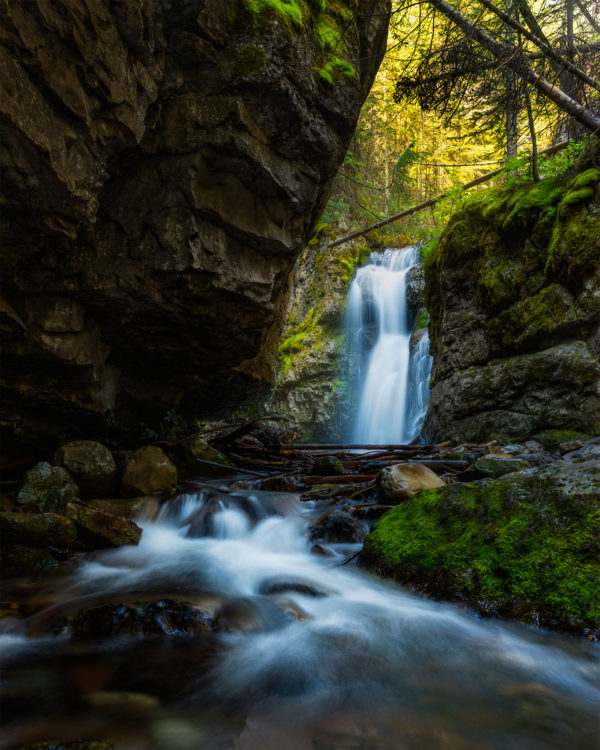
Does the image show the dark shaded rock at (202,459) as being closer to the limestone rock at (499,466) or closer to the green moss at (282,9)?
the limestone rock at (499,466)

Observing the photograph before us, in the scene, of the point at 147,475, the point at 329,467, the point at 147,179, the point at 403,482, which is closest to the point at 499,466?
the point at 403,482

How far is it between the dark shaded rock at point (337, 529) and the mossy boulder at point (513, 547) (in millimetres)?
1048

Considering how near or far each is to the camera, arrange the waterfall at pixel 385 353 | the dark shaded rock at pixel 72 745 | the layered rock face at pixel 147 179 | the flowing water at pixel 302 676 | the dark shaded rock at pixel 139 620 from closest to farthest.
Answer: the dark shaded rock at pixel 72 745 → the flowing water at pixel 302 676 → the dark shaded rock at pixel 139 620 → the layered rock face at pixel 147 179 → the waterfall at pixel 385 353

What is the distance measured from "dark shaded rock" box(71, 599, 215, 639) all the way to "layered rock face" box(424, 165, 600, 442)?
23.9 feet

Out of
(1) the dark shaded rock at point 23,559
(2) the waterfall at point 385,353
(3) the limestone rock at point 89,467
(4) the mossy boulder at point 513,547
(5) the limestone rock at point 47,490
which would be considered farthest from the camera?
(2) the waterfall at point 385,353

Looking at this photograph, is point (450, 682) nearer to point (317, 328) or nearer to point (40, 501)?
point (40, 501)

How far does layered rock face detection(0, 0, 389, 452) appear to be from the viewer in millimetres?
3451

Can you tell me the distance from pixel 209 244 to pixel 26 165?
244 centimetres

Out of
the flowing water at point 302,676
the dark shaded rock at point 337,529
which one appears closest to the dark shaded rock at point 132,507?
the flowing water at point 302,676

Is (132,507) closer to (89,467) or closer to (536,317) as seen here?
(89,467)

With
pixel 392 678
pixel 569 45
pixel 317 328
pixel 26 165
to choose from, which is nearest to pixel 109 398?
pixel 26 165

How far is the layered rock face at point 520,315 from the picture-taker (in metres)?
7.46

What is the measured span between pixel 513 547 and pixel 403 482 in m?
2.35

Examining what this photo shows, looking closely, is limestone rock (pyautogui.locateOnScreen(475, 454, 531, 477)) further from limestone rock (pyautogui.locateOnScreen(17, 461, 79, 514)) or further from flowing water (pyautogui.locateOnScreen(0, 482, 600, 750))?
limestone rock (pyautogui.locateOnScreen(17, 461, 79, 514))
